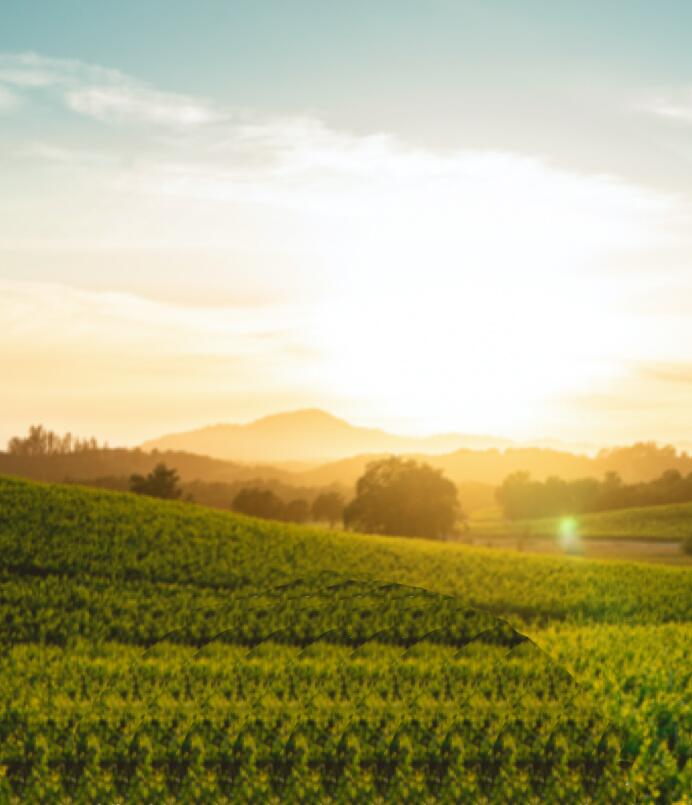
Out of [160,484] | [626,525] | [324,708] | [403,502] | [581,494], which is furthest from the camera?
[581,494]

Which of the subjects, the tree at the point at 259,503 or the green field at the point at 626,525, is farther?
the tree at the point at 259,503

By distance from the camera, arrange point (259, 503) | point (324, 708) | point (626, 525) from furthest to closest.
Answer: point (259, 503) < point (626, 525) < point (324, 708)

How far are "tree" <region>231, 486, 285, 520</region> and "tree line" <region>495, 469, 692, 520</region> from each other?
104 feet

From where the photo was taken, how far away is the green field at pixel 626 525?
7512cm

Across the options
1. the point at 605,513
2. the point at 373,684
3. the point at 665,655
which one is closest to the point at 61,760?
the point at 373,684

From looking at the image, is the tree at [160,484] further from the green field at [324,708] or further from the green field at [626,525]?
the green field at [324,708]

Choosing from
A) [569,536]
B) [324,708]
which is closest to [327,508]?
[569,536]

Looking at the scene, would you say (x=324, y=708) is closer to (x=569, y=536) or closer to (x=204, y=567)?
(x=204, y=567)

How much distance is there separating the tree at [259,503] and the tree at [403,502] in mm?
20338

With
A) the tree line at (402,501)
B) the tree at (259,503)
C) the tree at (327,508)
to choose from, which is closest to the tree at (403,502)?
the tree line at (402,501)

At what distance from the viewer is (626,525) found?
8031cm

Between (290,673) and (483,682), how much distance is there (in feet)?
5.21

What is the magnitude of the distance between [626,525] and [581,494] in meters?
23.2

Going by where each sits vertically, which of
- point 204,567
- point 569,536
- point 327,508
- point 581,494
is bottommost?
point 569,536
